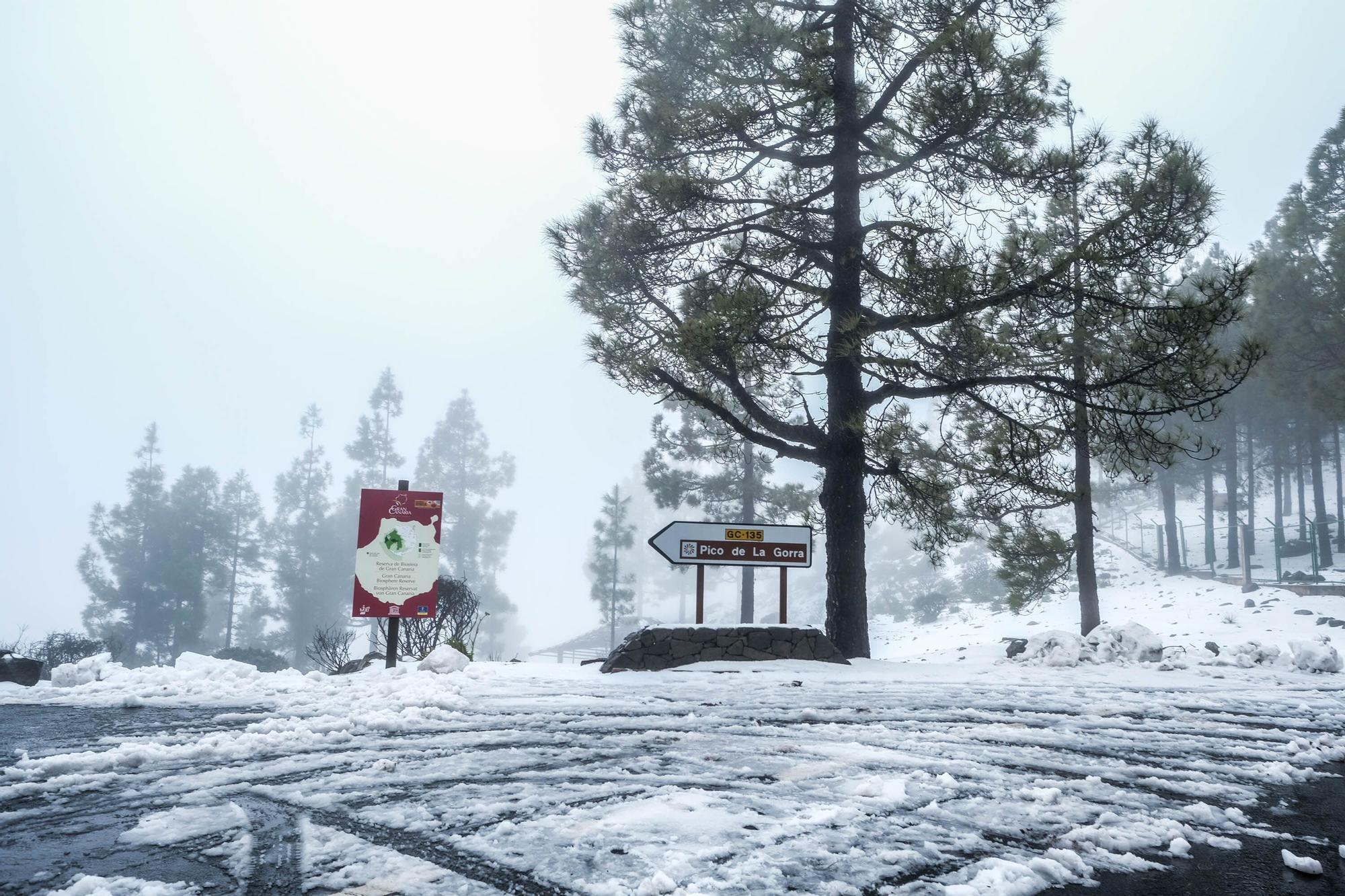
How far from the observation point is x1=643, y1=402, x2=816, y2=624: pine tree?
25.4 m

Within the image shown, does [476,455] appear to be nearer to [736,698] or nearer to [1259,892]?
[736,698]

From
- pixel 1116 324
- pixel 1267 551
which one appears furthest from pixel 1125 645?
pixel 1267 551

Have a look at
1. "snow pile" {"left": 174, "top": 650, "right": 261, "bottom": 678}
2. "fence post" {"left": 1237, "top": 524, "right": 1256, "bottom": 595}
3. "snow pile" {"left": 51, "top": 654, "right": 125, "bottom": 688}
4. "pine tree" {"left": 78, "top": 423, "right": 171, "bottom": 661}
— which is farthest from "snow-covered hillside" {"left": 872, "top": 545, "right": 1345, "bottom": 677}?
"pine tree" {"left": 78, "top": 423, "right": 171, "bottom": 661}

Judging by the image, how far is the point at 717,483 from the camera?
26172mm

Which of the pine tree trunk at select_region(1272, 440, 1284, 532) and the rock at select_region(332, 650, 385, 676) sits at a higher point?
the pine tree trunk at select_region(1272, 440, 1284, 532)

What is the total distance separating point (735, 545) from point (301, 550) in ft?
130

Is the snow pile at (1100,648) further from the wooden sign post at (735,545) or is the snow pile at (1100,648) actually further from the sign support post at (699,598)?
the sign support post at (699,598)

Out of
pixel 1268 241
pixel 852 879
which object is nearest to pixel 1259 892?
pixel 852 879

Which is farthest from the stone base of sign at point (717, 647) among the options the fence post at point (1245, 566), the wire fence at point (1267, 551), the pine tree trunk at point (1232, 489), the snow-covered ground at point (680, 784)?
the pine tree trunk at point (1232, 489)

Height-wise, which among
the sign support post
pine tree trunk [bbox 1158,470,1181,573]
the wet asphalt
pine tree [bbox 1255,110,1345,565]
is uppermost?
pine tree [bbox 1255,110,1345,565]

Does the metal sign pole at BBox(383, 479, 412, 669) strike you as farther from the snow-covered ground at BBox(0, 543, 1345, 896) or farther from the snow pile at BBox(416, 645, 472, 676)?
the snow-covered ground at BBox(0, 543, 1345, 896)

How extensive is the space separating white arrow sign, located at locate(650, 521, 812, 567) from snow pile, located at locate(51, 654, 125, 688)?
5869 mm

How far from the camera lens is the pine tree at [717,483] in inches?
1001

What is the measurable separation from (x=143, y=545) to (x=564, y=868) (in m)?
47.7
